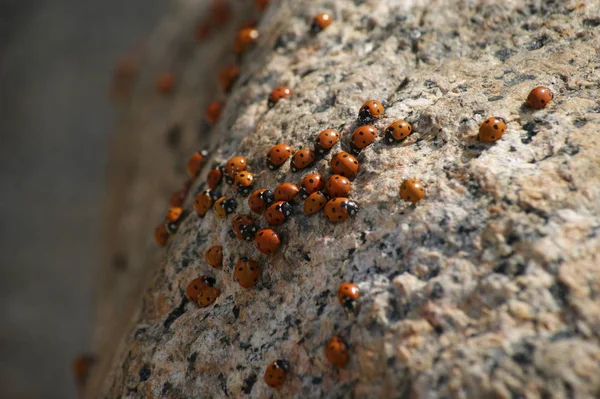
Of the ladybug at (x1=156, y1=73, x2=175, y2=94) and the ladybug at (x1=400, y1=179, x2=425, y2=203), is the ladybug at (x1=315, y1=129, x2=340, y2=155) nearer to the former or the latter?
the ladybug at (x1=400, y1=179, x2=425, y2=203)

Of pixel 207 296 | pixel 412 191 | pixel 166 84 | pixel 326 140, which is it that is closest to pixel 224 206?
pixel 207 296

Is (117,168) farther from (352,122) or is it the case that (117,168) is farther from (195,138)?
(352,122)

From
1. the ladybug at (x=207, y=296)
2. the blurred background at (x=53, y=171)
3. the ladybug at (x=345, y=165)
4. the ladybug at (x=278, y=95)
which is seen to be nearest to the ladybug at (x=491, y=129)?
the ladybug at (x=345, y=165)

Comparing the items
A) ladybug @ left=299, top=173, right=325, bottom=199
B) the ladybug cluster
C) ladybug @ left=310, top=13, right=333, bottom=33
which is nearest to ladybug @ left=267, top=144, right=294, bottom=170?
the ladybug cluster

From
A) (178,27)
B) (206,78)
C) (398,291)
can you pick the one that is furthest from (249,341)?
(178,27)

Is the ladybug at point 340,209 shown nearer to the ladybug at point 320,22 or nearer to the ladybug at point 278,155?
the ladybug at point 278,155

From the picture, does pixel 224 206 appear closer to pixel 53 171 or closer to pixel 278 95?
pixel 278 95
